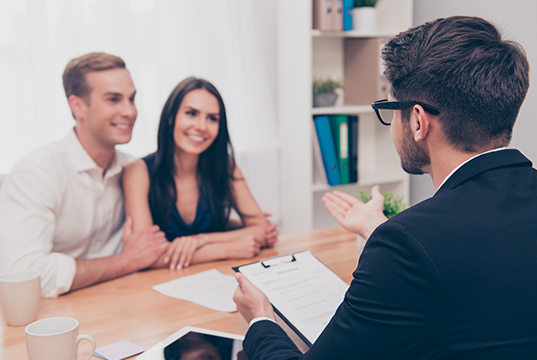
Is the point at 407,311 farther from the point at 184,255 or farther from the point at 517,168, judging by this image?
the point at 184,255

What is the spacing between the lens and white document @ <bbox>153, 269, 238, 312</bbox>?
47.9 inches

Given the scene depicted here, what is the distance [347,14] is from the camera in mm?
2523

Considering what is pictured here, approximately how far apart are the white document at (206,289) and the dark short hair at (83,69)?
0.73 metres

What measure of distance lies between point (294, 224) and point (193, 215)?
866 millimetres

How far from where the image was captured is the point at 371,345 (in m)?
0.69

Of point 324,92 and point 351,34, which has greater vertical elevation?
point 351,34

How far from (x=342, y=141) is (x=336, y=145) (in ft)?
0.13

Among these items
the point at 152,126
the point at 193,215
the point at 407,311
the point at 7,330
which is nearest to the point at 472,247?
the point at 407,311

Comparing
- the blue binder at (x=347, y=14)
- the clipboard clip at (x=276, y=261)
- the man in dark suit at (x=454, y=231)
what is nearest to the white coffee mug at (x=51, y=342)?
the man in dark suit at (x=454, y=231)

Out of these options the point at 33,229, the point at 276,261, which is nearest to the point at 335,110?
the point at 276,261

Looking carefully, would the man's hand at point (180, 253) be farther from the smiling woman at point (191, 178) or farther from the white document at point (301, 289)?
the white document at point (301, 289)

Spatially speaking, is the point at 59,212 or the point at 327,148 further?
the point at 327,148

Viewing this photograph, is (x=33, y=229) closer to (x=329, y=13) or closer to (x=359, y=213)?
(x=359, y=213)

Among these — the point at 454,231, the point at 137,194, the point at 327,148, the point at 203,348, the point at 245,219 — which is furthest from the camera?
the point at 327,148
